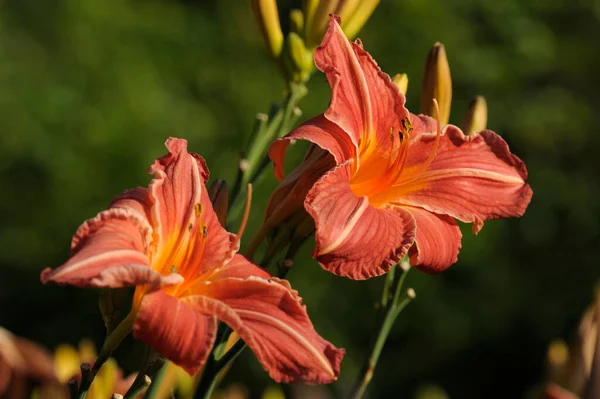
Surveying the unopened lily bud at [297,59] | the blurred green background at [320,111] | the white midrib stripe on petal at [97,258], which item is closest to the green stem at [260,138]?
the unopened lily bud at [297,59]

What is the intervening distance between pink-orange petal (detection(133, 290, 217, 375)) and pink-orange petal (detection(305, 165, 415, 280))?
3.9 inches

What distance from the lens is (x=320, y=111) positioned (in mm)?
3150

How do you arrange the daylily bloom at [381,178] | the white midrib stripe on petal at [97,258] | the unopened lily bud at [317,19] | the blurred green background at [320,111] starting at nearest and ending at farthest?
the white midrib stripe on petal at [97,258]
the daylily bloom at [381,178]
the unopened lily bud at [317,19]
the blurred green background at [320,111]

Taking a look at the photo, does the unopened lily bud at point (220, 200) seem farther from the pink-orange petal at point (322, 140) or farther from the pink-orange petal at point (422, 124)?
the pink-orange petal at point (422, 124)

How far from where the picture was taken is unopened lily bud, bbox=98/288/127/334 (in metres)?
0.75

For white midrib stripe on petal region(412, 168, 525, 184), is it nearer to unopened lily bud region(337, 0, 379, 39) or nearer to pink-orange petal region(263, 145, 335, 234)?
pink-orange petal region(263, 145, 335, 234)

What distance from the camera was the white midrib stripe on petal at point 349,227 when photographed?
0.70m

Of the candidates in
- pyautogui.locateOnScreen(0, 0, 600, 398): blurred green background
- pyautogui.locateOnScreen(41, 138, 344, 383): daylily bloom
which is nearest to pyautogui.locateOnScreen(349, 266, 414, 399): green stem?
pyautogui.locateOnScreen(41, 138, 344, 383): daylily bloom

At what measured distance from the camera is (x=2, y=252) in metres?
3.10

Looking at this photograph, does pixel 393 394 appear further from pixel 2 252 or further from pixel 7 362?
pixel 7 362

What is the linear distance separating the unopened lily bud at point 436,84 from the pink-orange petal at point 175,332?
394 millimetres

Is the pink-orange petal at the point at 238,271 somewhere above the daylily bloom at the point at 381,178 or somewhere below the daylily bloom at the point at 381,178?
below

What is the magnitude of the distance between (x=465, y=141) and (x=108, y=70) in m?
2.48

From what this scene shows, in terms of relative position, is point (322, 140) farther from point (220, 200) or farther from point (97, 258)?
point (97, 258)
